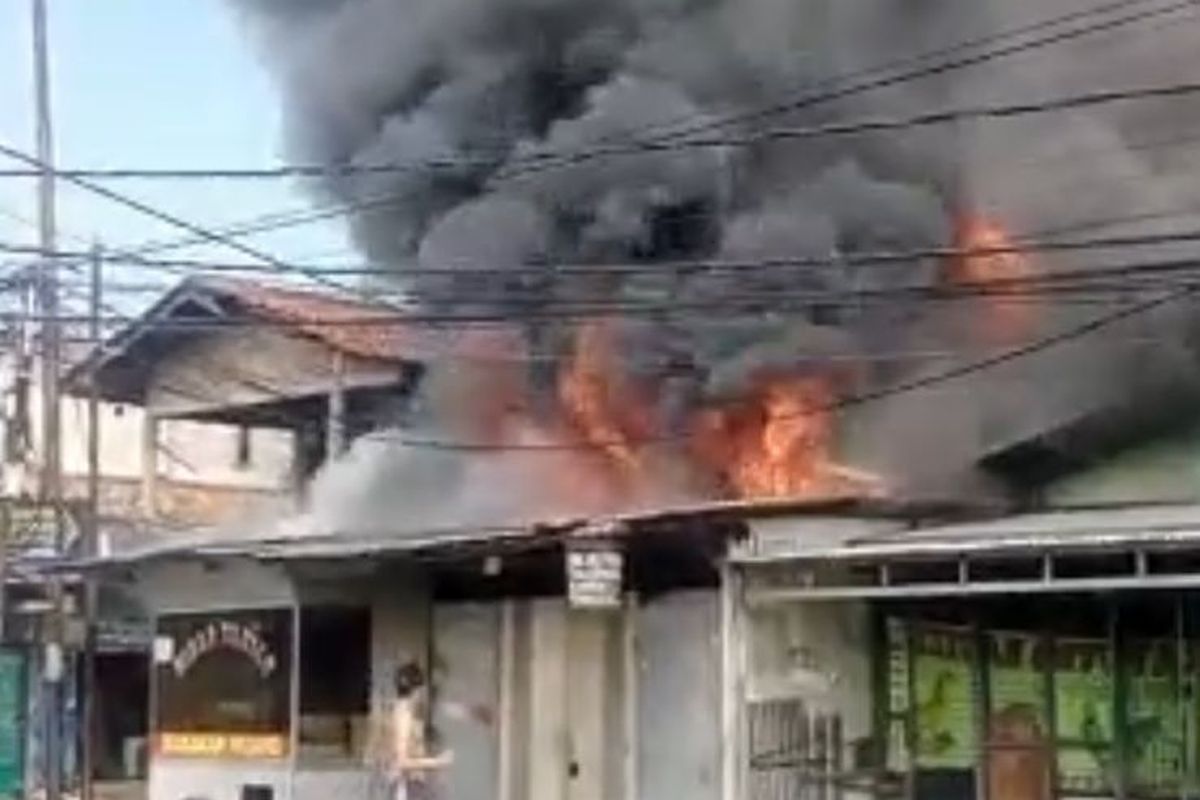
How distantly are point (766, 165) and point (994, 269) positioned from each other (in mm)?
2255

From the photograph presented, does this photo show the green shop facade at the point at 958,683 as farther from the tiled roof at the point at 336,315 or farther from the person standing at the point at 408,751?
the tiled roof at the point at 336,315

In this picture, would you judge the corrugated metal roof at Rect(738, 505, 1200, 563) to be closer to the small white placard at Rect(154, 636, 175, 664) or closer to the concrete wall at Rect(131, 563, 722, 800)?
the concrete wall at Rect(131, 563, 722, 800)

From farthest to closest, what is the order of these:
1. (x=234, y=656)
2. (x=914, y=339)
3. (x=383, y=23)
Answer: (x=383, y=23) → (x=914, y=339) → (x=234, y=656)

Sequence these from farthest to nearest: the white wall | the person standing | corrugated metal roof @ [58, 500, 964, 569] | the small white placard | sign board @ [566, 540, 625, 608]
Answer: the white wall
the small white placard
the person standing
sign board @ [566, 540, 625, 608]
corrugated metal roof @ [58, 500, 964, 569]

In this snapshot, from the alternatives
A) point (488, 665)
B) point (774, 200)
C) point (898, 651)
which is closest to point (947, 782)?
point (898, 651)

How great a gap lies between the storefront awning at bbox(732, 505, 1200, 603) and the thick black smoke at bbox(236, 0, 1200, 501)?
4.16 metres

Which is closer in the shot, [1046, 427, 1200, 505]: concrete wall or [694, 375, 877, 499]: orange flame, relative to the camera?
[1046, 427, 1200, 505]: concrete wall

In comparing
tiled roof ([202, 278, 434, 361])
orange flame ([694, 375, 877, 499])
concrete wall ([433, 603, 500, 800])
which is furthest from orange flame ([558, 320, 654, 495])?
concrete wall ([433, 603, 500, 800])

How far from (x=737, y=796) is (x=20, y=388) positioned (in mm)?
10846

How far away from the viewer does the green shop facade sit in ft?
41.8

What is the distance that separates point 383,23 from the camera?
1964 cm

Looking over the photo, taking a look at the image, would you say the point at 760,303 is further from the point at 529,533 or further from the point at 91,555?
the point at 91,555

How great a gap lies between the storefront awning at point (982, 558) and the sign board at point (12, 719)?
14162mm

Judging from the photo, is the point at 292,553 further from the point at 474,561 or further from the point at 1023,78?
the point at 1023,78
